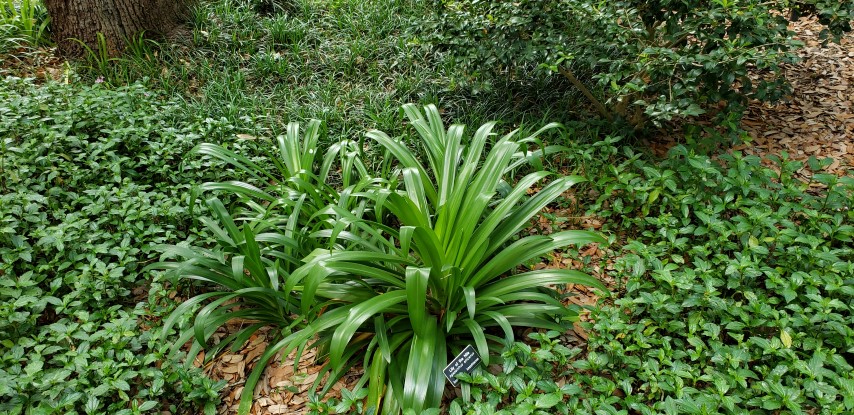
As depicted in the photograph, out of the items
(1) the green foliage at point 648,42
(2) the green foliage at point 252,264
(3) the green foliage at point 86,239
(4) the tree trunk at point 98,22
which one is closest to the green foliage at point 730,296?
(1) the green foliage at point 648,42

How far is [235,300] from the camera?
8.71 ft

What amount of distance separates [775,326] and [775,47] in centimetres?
143

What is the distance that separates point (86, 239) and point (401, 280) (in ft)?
5.09

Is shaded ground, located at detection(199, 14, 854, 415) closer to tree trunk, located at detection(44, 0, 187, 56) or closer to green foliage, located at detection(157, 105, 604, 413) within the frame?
green foliage, located at detection(157, 105, 604, 413)

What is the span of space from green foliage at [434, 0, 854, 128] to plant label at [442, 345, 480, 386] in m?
1.48

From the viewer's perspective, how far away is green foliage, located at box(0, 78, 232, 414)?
2.15 metres

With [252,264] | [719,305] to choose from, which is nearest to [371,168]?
[252,264]

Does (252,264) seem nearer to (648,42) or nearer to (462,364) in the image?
(462,364)

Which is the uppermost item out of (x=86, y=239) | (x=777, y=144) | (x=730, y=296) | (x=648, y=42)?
(x=648, y=42)

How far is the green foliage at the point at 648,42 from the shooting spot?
275 centimetres

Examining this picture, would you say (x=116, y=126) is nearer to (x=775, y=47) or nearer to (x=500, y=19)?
(x=500, y=19)

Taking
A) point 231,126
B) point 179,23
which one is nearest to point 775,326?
point 231,126

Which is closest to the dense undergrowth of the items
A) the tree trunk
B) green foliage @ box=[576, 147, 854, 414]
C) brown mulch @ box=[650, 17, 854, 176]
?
green foliage @ box=[576, 147, 854, 414]

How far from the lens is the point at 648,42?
3242 mm
